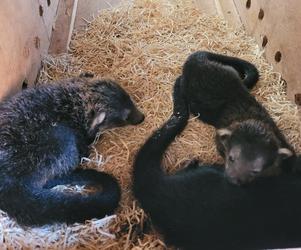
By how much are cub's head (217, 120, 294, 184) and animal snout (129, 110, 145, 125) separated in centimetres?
79

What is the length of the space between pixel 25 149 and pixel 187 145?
1.25 meters

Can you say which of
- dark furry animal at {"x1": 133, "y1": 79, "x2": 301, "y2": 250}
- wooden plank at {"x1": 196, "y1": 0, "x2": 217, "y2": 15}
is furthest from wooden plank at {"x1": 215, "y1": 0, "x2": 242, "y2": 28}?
dark furry animal at {"x1": 133, "y1": 79, "x2": 301, "y2": 250}

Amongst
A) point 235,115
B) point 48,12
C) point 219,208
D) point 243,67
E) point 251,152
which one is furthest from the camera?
point 48,12

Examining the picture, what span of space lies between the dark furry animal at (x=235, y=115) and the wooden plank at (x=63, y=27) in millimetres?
1390

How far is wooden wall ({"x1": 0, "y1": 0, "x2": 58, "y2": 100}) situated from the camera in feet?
11.6

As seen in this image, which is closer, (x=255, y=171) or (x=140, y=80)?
(x=255, y=171)

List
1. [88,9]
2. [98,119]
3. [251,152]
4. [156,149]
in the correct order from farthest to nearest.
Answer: [88,9]
[98,119]
[156,149]
[251,152]

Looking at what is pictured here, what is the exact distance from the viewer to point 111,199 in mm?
3195

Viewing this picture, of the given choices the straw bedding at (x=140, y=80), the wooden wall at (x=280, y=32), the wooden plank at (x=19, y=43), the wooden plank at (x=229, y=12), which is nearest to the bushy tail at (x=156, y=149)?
the straw bedding at (x=140, y=80)

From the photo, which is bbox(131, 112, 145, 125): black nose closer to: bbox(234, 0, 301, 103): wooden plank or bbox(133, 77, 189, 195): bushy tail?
bbox(133, 77, 189, 195): bushy tail

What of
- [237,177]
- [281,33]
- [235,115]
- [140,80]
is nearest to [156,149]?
[237,177]

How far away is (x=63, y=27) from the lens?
4871mm

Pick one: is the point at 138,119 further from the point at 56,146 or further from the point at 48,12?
the point at 48,12

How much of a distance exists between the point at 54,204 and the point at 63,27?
2342 mm
